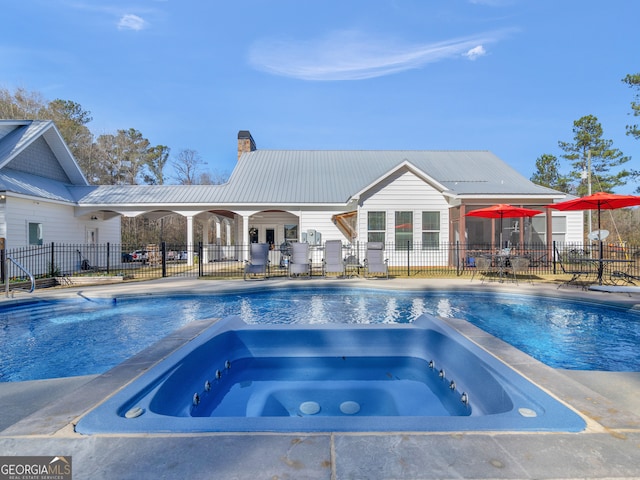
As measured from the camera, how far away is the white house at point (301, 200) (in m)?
14.2

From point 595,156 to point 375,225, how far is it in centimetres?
2676

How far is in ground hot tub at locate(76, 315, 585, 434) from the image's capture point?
204cm

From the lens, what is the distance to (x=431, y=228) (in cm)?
1595

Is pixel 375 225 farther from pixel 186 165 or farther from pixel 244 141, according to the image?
pixel 186 165

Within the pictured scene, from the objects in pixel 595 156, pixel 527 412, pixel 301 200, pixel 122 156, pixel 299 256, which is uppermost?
pixel 122 156

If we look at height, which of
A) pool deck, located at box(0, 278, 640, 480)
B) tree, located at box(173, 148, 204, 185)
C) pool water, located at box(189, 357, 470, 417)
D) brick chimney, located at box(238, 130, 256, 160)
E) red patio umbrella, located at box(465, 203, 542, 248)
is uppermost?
tree, located at box(173, 148, 204, 185)

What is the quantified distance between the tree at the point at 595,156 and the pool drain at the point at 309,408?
3414 cm

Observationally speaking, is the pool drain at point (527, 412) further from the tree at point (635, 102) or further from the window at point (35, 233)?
the tree at point (635, 102)

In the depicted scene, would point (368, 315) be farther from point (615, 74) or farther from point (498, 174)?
point (615, 74)

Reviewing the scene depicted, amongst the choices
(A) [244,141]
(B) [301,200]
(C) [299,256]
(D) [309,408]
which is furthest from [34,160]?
(D) [309,408]

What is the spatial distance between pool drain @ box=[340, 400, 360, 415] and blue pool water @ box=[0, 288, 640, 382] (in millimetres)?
2970

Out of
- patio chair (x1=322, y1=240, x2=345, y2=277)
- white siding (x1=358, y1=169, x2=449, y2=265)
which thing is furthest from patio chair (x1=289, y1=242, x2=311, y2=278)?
white siding (x1=358, y1=169, x2=449, y2=265)

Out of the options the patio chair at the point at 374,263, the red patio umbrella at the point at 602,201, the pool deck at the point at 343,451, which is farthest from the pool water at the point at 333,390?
the red patio umbrella at the point at 602,201

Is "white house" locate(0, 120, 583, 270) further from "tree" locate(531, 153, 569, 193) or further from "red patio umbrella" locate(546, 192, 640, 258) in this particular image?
"tree" locate(531, 153, 569, 193)
